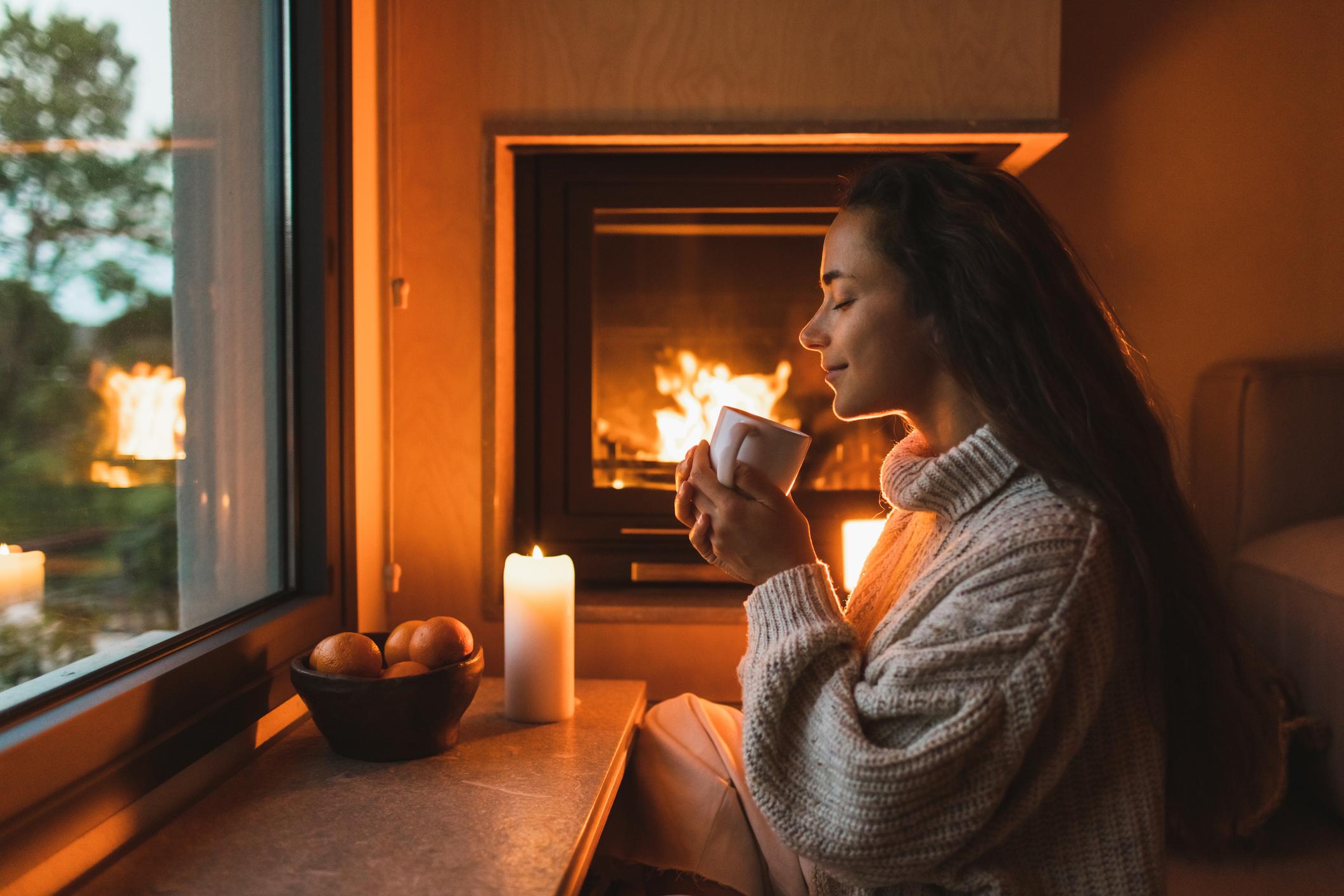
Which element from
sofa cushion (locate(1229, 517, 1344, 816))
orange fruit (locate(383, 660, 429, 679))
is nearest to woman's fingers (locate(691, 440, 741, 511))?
orange fruit (locate(383, 660, 429, 679))

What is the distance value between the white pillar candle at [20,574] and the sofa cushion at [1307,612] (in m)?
1.68

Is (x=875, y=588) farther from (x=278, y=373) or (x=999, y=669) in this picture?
(x=278, y=373)

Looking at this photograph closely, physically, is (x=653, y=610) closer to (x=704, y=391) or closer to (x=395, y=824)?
(x=704, y=391)

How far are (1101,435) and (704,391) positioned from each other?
1100mm

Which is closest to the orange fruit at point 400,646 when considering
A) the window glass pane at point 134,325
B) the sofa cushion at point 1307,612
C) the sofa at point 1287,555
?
the window glass pane at point 134,325

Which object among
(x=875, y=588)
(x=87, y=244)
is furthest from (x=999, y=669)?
(x=87, y=244)

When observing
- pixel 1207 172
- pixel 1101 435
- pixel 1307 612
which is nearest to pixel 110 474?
pixel 1101 435

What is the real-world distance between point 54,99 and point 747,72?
3.40 ft

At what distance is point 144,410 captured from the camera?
1.03 metres

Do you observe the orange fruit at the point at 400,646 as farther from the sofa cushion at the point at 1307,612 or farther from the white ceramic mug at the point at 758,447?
the sofa cushion at the point at 1307,612

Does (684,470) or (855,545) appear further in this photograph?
(855,545)

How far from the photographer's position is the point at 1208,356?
2.00 metres

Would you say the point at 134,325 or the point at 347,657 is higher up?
the point at 134,325

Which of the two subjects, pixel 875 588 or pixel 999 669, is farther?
pixel 875 588
